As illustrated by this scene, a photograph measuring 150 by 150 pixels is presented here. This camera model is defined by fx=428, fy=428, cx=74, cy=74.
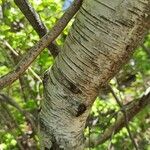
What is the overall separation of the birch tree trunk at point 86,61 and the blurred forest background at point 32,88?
111 cm

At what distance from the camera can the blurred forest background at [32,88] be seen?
351 cm

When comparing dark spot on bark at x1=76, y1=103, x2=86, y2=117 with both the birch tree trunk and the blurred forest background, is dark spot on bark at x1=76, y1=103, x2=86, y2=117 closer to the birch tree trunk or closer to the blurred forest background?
the birch tree trunk

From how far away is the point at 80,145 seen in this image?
66.9 inches

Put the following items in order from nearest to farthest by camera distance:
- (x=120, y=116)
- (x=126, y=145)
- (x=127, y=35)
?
(x=127, y=35), (x=120, y=116), (x=126, y=145)

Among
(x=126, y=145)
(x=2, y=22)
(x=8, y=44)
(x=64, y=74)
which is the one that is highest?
(x=2, y=22)

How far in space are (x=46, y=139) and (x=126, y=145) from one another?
12.2 feet

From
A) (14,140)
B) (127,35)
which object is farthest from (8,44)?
(127,35)

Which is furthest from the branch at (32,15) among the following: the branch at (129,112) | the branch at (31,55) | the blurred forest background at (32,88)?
the branch at (129,112)

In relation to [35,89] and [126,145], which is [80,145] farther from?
[126,145]

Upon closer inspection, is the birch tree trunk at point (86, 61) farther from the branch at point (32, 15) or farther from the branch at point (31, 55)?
the branch at point (32, 15)

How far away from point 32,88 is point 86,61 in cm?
361

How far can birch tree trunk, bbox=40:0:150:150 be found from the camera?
1.33 m

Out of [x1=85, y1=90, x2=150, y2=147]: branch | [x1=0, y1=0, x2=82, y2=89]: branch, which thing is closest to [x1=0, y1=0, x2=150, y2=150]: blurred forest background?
[x1=85, y1=90, x2=150, y2=147]: branch

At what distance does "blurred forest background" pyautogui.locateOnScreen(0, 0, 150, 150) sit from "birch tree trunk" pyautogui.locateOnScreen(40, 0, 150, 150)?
111 centimetres
